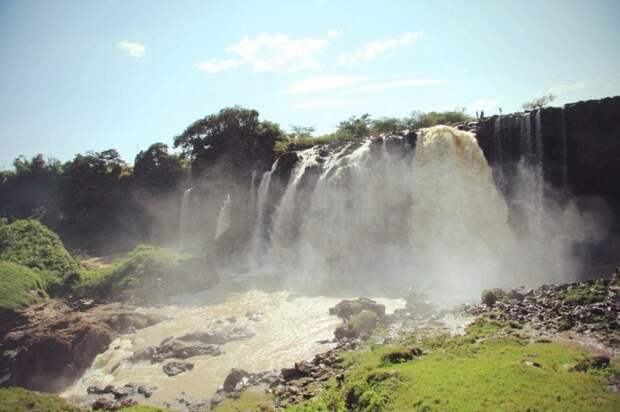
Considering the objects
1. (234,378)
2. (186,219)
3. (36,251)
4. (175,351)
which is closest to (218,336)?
(175,351)

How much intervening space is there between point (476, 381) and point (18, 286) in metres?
26.3

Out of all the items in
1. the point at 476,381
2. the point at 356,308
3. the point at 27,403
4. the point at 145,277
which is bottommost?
the point at 145,277

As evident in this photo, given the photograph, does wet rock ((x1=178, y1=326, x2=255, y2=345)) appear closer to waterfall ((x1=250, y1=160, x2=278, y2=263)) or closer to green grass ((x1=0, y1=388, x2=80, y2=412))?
green grass ((x1=0, y1=388, x2=80, y2=412))

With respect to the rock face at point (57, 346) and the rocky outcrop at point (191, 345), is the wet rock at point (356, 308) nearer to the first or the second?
the rocky outcrop at point (191, 345)

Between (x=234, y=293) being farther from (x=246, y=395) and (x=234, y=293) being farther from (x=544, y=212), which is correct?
(x=544, y=212)

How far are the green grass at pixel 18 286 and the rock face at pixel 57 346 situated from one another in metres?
1.48

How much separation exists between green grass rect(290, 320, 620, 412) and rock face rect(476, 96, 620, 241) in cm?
1406

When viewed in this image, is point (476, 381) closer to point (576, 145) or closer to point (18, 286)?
point (576, 145)

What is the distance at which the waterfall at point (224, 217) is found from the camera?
4044 centimetres

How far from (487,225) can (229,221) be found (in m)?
25.0

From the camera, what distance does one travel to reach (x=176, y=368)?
15.8m

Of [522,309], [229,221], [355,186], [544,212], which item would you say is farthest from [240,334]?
[229,221]

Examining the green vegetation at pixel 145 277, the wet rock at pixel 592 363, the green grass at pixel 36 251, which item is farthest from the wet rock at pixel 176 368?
the green grass at pixel 36 251

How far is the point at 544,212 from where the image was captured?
75.7 feet
